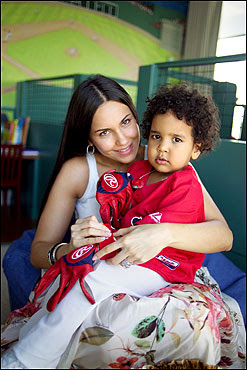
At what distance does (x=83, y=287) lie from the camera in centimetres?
→ 71

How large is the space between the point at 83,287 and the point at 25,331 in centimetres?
16

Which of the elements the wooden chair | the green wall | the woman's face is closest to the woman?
the woman's face

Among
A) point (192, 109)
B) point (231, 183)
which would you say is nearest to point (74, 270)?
point (192, 109)

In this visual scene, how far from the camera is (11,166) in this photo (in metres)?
3.78

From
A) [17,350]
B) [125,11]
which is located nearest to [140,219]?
[17,350]

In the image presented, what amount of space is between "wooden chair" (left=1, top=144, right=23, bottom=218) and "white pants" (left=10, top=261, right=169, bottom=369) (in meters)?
3.04

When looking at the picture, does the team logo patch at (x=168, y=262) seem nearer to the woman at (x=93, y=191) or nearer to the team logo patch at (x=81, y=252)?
the woman at (x=93, y=191)

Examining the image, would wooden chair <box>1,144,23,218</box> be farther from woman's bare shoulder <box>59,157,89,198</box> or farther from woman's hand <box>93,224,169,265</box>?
woman's hand <box>93,224,169,265</box>

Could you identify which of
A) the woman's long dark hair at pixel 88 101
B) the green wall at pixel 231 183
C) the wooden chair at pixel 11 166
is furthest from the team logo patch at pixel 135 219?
the wooden chair at pixel 11 166

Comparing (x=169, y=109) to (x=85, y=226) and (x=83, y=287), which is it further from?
(x=83, y=287)

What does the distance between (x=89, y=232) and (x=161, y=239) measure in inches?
5.7

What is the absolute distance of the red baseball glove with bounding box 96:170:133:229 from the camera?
85 cm

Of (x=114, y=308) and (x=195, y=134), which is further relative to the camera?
(x=195, y=134)

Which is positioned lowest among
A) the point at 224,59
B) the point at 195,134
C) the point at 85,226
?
the point at 85,226
